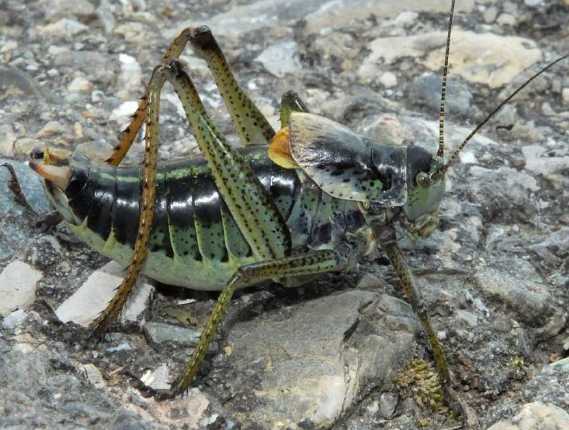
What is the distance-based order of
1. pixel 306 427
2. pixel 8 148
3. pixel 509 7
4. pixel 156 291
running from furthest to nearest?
pixel 509 7
pixel 8 148
pixel 156 291
pixel 306 427

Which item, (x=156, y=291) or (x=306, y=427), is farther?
(x=156, y=291)

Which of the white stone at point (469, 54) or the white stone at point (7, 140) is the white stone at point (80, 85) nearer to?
the white stone at point (7, 140)

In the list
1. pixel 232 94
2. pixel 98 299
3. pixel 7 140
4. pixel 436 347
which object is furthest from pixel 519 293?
pixel 7 140

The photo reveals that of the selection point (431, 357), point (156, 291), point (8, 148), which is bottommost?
point (431, 357)

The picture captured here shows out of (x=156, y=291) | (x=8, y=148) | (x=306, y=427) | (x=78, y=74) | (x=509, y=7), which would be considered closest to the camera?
(x=306, y=427)

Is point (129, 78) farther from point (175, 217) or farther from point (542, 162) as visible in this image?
point (542, 162)

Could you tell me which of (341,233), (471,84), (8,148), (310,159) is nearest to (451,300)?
(341,233)

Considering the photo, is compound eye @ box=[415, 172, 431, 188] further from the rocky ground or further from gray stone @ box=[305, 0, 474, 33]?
gray stone @ box=[305, 0, 474, 33]

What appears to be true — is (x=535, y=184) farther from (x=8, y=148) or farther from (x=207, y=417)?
(x=8, y=148)

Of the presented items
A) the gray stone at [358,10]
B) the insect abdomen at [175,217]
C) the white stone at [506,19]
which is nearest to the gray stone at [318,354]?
the insect abdomen at [175,217]
